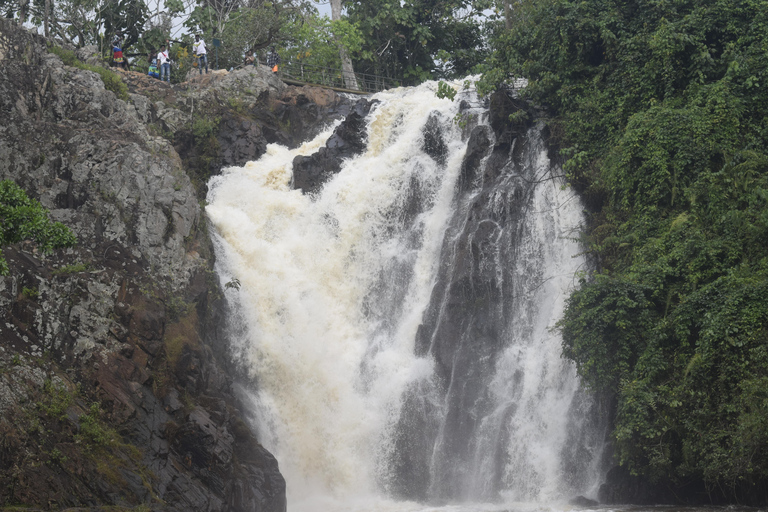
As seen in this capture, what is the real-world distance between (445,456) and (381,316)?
5.37 meters

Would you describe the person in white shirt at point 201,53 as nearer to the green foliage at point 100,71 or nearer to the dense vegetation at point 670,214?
the green foliage at point 100,71

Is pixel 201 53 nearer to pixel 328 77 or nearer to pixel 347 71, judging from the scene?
pixel 328 77

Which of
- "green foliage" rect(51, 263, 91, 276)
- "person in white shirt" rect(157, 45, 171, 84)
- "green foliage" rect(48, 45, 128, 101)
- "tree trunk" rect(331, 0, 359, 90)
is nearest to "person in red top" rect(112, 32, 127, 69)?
"person in white shirt" rect(157, 45, 171, 84)

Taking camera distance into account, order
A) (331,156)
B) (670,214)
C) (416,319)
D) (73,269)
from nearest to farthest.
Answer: (73,269)
(670,214)
(416,319)
(331,156)

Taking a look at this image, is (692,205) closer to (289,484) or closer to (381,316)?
(381,316)

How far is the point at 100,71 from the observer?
2675cm

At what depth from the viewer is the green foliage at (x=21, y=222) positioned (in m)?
13.7

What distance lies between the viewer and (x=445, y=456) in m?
22.0

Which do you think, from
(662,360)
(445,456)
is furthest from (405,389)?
(662,360)

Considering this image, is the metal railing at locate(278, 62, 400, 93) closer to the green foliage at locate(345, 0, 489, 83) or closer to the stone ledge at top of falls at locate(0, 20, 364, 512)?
the green foliage at locate(345, 0, 489, 83)

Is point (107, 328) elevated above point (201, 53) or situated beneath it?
situated beneath

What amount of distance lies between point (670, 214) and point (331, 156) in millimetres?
13481

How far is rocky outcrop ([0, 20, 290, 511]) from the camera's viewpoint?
16.4 metres

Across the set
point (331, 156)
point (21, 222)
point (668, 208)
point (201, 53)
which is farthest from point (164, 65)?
point (668, 208)
